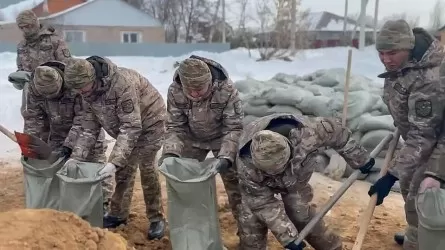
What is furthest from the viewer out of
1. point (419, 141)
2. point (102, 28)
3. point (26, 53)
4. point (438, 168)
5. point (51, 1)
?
point (51, 1)

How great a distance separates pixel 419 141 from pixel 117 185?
204 centimetres

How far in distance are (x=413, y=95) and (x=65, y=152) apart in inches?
85.0

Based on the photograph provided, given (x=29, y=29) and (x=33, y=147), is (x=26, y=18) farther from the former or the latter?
(x=33, y=147)

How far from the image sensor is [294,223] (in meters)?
3.54

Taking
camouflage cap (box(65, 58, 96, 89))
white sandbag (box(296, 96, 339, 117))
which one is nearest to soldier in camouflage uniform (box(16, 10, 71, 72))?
camouflage cap (box(65, 58, 96, 89))

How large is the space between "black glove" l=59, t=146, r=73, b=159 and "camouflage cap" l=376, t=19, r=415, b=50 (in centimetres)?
202

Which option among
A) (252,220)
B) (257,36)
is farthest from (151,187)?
(257,36)

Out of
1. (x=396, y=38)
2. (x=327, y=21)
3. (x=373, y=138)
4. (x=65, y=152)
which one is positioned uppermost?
(x=396, y=38)

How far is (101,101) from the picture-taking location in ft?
12.6

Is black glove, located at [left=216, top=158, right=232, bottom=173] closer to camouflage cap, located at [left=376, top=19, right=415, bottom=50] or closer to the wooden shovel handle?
the wooden shovel handle

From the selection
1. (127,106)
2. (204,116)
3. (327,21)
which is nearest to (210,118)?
(204,116)

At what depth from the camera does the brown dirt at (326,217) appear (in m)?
4.09

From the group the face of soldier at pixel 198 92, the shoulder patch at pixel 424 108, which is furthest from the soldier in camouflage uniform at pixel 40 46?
the shoulder patch at pixel 424 108

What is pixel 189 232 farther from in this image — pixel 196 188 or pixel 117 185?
pixel 117 185
